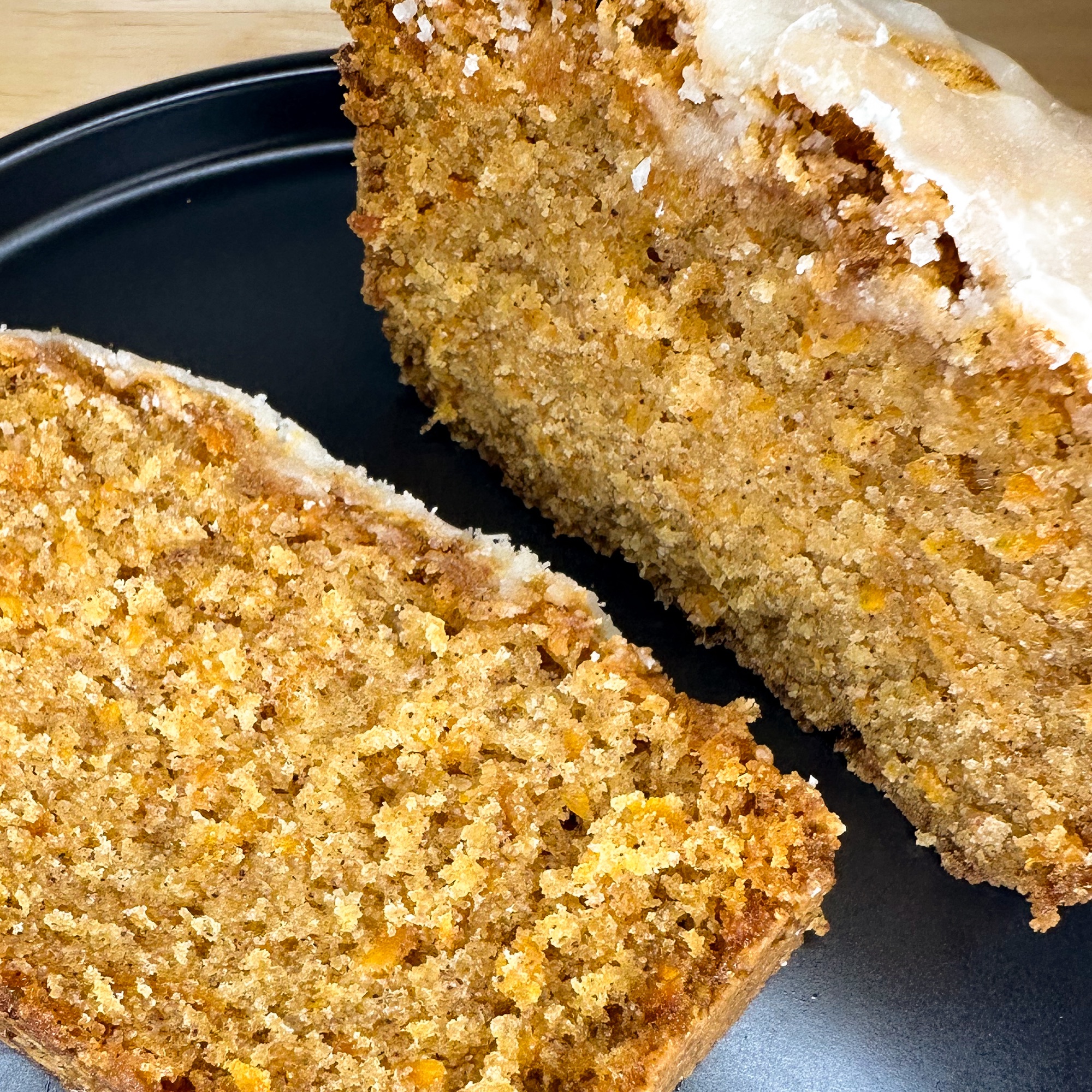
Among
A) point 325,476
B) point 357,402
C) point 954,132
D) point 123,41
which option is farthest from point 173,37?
point 954,132

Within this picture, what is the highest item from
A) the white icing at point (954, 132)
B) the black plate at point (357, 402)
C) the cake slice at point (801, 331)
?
the white icing at point (954, 132)

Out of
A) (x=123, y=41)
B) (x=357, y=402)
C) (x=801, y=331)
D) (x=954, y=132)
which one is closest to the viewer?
(x=954, y=132)

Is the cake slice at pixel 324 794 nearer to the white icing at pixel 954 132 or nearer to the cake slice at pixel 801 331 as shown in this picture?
the cake slice at pixel 801 331

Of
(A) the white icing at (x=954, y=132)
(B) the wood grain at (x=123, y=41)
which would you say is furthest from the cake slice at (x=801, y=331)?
(B) the wood grain at (x=123, y=41)

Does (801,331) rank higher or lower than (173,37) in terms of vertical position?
higher

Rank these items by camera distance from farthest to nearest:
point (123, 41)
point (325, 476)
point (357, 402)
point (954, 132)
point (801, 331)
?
point (123, 41) < point (357, 402) < point (325, 476) < point (801, 331) < point (954, 132)

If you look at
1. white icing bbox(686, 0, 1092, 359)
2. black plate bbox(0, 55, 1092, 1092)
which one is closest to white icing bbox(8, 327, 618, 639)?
black plate bbox(0, 55, 1092, 1092)

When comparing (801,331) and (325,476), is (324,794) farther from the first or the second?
(801,331)
